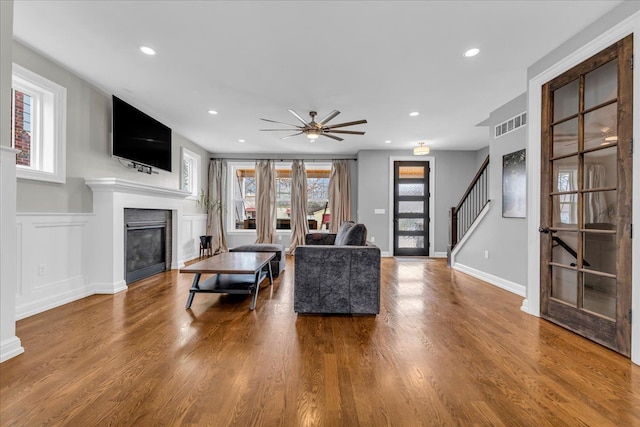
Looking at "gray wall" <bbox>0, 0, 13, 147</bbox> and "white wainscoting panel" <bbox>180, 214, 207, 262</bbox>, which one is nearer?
"gray wall" <bbox>0, 0, 13, 147</bbox>

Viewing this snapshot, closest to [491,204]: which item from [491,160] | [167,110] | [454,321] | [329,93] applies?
[491,160]

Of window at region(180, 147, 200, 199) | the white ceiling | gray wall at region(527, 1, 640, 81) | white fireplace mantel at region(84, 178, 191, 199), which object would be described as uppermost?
the white ceiling

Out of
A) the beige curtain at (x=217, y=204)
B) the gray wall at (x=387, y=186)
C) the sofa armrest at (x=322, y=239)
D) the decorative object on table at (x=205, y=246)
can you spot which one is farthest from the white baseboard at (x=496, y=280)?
the beige curtain at (x=217, y=204)

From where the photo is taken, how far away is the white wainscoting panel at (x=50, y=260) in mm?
2834

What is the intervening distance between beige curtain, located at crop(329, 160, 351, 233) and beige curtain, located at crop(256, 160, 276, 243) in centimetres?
148

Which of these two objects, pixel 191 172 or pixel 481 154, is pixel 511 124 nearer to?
pixel 481 154

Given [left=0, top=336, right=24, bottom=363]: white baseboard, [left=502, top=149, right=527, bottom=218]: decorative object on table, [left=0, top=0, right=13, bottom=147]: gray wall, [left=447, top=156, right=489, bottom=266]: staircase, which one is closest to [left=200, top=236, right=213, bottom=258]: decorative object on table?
[left=0, top=336, right=24, bottom=363]: white baseboard

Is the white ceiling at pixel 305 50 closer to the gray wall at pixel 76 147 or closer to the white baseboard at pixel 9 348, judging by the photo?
the gray wall at pixel 76 147

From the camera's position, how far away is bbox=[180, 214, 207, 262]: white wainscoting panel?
623 cm

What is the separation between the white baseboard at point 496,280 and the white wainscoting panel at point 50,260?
5.48 metres

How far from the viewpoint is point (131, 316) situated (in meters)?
2.86

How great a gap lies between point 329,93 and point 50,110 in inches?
125

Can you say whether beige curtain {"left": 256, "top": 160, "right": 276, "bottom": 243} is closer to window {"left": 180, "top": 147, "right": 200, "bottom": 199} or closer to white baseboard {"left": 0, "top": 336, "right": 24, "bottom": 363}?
window {"left": 180, "top": 147, "right": 200, "bottom": 199}

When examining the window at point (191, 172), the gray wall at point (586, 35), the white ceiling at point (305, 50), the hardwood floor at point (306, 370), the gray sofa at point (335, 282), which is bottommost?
the hardwood floor at point (306, 370)
